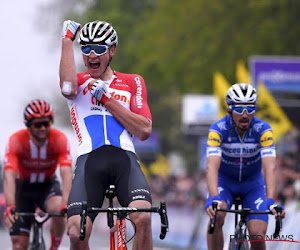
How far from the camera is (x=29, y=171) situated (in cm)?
1155

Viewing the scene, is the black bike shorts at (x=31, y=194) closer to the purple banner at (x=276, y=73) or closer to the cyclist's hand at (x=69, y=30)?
the cyclist's hand at (x=69, y=30)

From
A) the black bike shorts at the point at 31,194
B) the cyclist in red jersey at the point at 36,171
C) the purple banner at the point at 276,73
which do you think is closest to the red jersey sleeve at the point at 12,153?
the cyclist in red jersey at the point at 36,171

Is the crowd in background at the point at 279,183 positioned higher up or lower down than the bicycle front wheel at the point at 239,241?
higher up

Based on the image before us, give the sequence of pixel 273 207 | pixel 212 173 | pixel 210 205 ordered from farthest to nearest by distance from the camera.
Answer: pixel 212 173 < pixel 210 205 < pixel 273 207

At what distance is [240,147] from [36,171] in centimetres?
277

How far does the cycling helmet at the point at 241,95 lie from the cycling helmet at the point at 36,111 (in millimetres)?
2229

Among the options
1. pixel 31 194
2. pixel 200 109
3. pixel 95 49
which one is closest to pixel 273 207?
pixel 95 49

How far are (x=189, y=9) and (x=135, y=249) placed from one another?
2743 cm

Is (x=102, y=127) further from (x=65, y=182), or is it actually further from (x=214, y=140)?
(x=65, y=182)

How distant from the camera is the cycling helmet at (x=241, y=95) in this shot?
9758 mm

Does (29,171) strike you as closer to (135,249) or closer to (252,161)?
(252,161)

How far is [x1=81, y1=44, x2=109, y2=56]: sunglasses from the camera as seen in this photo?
25.7 feet

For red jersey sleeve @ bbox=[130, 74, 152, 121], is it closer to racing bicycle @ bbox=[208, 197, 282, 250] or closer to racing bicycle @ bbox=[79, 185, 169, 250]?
racing bicycle @ bbox=[79, 185, 169, 250]

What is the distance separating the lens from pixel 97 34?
7.89m
